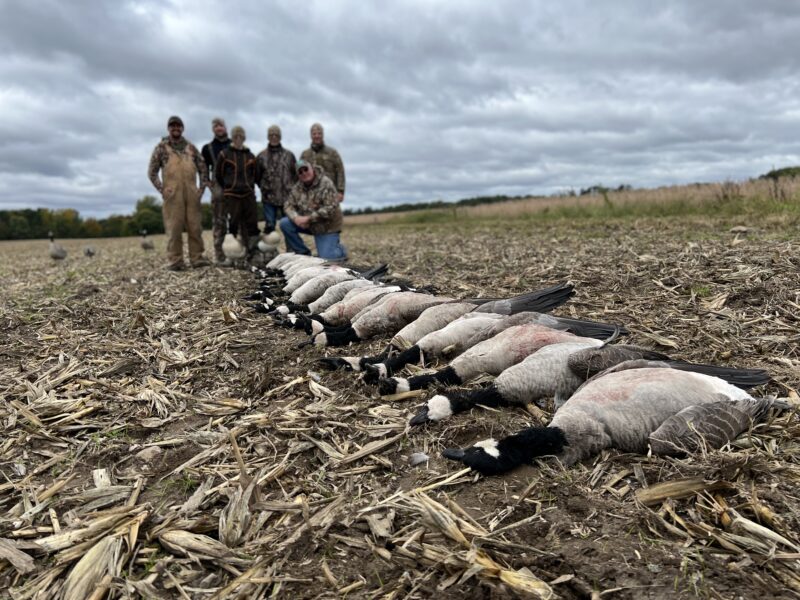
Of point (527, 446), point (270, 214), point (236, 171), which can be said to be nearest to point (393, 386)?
point (527, 446)

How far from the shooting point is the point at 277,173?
10.8 meters

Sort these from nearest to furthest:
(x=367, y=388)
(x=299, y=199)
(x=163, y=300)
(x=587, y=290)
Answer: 1. (x=367, y=388)
2. (x=587, y=290)
3. (x=163, y=300)
4. (x=299, y=199)

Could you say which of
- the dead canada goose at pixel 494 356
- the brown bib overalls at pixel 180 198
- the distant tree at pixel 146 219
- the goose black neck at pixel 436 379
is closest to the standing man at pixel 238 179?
the brown bib overalls at pixel 180 198

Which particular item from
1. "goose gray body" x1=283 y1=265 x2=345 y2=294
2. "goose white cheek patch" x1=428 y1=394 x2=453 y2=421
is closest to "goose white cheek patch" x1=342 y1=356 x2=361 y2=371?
"goose white cheek patch" x1=428 y1=394 x2=453 y2=421

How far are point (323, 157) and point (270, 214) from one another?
1627 mm

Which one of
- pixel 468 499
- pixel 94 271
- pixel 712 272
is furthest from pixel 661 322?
pixel 94 271

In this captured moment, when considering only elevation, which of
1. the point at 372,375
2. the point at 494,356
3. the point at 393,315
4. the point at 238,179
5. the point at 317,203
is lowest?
the point at 372,375

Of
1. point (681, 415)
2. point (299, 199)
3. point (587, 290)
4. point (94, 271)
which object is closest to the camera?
point (681, 415)

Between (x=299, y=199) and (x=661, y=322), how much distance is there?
7087 mm

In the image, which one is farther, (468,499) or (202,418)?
(202,418)

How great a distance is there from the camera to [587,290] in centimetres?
609

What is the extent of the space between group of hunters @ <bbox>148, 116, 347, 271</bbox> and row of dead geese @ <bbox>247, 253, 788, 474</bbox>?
5089 millimetres

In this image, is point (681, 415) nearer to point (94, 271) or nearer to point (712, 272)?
point (712, 272)

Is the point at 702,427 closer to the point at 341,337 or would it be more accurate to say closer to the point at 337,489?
the point at 337,489
